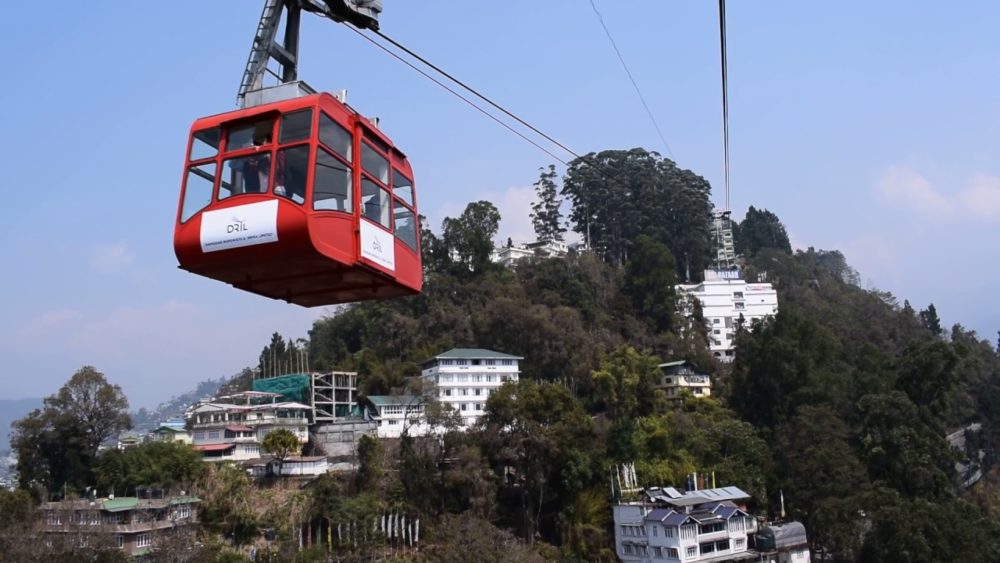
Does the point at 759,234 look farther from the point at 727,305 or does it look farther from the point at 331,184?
the point at 331,184

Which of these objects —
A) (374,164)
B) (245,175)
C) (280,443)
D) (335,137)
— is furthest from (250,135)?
(280,443)

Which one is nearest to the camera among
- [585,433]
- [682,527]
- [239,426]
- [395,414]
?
[682,527]

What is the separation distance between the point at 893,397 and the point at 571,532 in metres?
16.3

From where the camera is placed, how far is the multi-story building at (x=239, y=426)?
116 ft

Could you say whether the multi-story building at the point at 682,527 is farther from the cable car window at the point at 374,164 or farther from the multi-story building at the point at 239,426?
the cable car window at the point at 374,164

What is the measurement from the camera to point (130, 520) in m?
27.8

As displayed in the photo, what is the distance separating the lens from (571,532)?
3331 cm

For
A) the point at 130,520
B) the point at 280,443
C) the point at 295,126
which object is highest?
the point at 295,126

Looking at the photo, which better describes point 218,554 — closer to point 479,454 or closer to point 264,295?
point 479,454

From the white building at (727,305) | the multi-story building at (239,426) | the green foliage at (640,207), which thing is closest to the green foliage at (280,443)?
the multi-story building at (239,426)

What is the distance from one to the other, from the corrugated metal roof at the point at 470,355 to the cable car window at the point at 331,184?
113 ft

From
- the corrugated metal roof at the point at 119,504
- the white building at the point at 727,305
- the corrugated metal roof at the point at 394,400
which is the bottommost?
the corrugated metal roof at the point at 119,504

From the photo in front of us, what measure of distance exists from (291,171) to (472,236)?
44.7 metres

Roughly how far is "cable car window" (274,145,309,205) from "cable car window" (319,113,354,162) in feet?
0.71
